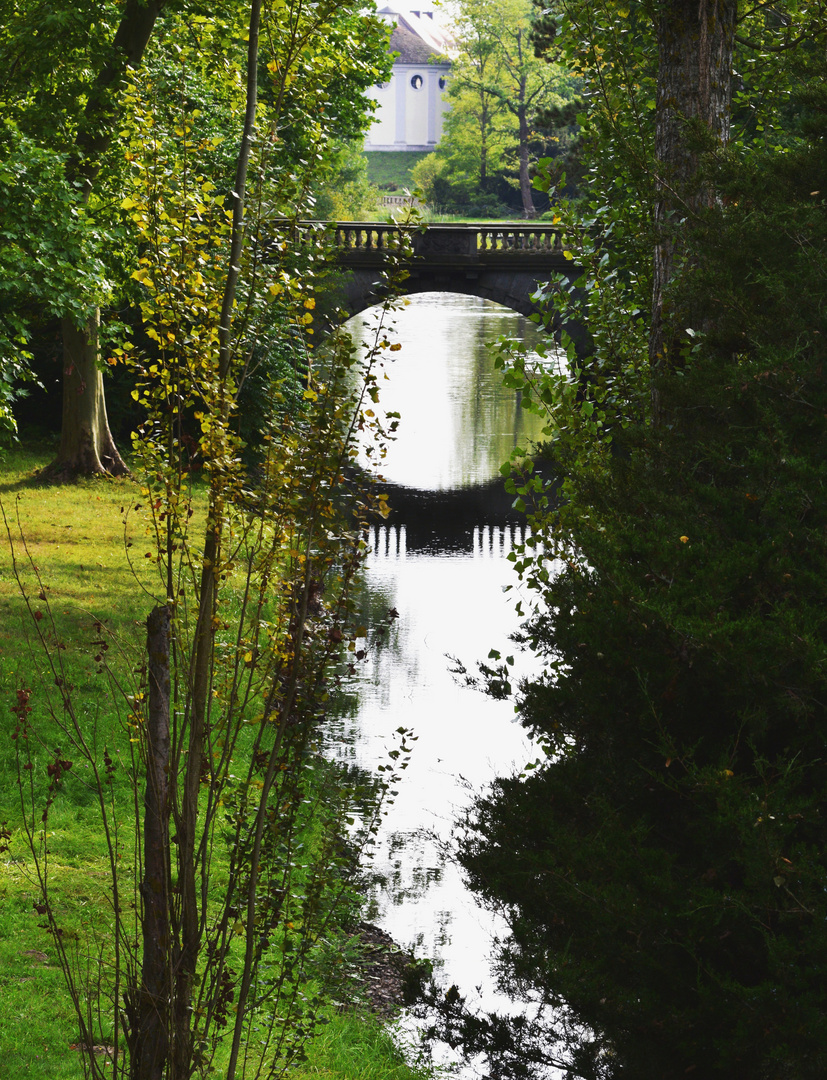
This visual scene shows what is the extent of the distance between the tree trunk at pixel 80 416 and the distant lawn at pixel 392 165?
76.4 meters

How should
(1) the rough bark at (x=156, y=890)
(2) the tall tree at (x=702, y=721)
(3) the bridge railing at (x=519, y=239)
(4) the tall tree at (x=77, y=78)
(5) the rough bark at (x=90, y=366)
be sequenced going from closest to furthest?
(2) the tall tree at (x=702, y=721), (1) the rough bark at (x=156, y=890), (4) the tall tree at (x=77, y=78), (5) the rough bark at (x=90, y=366), (3) the bridge railing at (x=519, y=239)

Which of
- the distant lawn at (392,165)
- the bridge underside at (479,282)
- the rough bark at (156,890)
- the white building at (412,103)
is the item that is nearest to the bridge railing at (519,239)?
the bridge underside at (479,282)

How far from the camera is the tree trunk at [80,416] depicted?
1872 cm

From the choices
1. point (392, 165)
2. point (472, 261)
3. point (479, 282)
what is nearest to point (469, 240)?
point (472, 261)

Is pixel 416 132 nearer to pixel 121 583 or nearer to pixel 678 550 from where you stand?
pixel 121 583

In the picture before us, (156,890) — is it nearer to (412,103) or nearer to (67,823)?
(67,823)

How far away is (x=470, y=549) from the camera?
2052 cm

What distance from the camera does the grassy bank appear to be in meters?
5.25

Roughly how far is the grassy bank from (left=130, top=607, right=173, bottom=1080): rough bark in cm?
24

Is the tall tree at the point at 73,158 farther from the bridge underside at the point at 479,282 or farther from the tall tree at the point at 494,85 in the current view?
the tall tree at the point at 494,85

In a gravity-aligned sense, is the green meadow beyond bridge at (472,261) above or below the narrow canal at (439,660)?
above

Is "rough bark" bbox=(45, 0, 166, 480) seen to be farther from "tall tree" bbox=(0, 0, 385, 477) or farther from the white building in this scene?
the white building

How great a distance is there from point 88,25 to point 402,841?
990 centimetres

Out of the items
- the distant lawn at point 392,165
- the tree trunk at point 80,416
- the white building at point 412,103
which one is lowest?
the tree trunk at point 80,416
